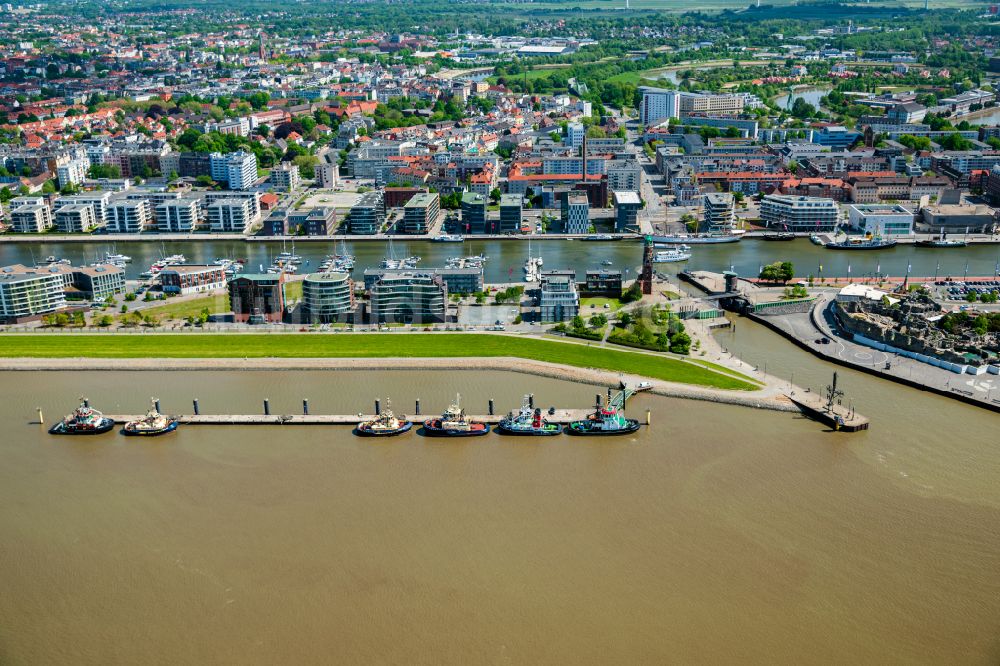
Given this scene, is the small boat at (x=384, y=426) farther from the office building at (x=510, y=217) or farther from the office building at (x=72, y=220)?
the office building at (x=72, y=220)

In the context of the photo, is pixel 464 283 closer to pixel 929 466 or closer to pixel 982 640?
pixel 929 466

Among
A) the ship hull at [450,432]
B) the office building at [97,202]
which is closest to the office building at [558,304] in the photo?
the ship hull at [450,432]

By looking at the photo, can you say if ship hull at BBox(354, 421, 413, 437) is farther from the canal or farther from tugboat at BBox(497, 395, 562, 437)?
the canal

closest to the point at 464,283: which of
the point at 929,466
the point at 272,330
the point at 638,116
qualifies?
the point at 272,330

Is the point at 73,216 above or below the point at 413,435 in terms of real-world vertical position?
above

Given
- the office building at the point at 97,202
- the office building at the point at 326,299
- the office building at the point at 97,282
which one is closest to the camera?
the office building at the point at 326,299

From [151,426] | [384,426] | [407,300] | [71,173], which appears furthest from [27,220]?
[384,426]

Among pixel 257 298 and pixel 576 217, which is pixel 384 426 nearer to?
pixel 257 298
